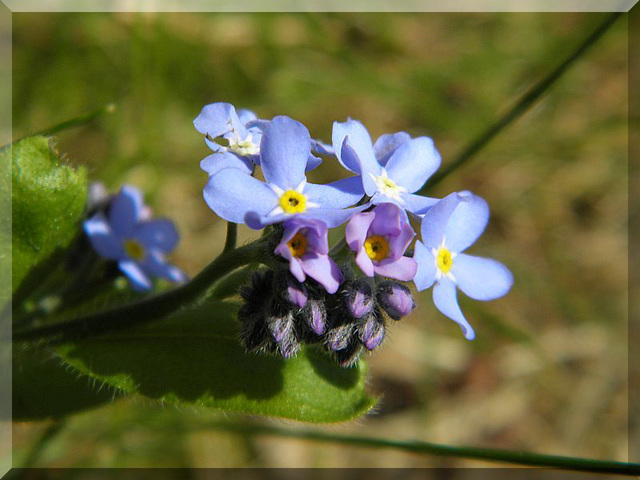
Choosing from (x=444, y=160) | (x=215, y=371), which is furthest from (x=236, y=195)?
(x=444, y=160)

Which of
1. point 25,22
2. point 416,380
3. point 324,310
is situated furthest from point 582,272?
point 25,22

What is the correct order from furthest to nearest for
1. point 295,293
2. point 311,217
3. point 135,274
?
point 135,274 → point 295,293 → point 311,217

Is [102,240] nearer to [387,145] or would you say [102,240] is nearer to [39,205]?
[39,205]

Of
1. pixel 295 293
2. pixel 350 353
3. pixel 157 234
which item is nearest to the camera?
→ pixel 295 293

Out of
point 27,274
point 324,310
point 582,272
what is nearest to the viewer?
point 324,310

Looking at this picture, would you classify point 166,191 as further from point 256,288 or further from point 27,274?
point 256,288

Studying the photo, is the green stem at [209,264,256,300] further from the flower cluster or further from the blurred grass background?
the blurred grass background

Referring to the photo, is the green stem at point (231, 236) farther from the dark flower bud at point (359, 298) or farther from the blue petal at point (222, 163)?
the dark flower bud at point (359, 298)
